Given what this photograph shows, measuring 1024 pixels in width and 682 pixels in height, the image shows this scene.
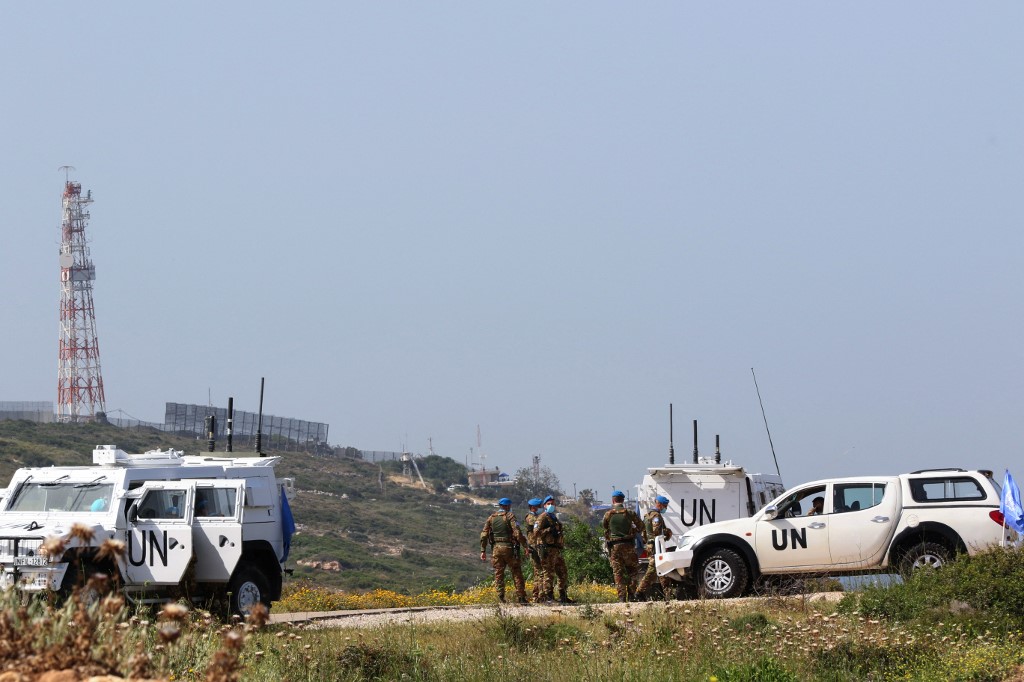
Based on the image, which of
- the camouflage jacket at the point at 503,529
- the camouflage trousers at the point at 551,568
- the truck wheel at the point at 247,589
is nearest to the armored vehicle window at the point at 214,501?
the truck wheel at the point at 247,589

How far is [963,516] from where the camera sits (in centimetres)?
1727

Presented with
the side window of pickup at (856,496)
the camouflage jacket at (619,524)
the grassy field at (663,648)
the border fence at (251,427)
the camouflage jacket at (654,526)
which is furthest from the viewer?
the border fence at (251,427)

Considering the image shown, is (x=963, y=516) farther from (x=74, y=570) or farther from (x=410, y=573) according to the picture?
(x=410, y=573)

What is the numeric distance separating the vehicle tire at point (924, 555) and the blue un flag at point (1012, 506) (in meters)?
1.58

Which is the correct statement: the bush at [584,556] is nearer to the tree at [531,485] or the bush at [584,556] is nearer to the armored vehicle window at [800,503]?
the armored vehicle window at [800,503]

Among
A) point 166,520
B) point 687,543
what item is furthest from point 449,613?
point 166,520

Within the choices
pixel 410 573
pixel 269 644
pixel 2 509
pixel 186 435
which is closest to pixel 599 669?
pixel 269 644

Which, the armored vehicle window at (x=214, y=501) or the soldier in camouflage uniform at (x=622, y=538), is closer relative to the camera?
the armored vehicle window at (x=214, y=501)

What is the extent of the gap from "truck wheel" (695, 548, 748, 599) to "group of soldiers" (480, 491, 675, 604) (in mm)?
784

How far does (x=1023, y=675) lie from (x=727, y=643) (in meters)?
2.72

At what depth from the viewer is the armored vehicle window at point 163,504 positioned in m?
17.0

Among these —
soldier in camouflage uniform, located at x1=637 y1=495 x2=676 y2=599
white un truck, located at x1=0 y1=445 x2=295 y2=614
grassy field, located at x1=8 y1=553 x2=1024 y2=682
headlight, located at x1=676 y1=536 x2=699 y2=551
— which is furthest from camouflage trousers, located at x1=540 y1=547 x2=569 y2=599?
grassy field, located at x1=8 y1=553 x2=1024 y2=682

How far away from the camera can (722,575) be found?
18203 mm

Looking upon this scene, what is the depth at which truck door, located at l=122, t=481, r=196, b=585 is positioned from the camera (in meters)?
16.7
